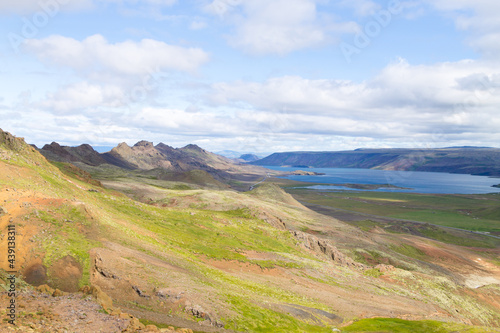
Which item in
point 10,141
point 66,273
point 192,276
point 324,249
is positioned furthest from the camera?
point 324,249

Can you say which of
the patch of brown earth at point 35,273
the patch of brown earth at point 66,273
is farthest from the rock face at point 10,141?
the patch of brown earth at point 66,273

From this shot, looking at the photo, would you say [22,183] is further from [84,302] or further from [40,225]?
[84,302]

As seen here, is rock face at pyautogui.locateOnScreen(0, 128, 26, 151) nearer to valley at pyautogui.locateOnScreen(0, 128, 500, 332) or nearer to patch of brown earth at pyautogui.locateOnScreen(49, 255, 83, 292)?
valley at pyautogui.locateOnScreen(0, 128, 500, 332)

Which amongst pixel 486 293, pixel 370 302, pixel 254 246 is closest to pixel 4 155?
pixel 254 246

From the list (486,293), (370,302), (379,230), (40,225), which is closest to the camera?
(40,225)

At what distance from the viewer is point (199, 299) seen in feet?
97.8

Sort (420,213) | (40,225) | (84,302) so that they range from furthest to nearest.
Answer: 1. (420,213)
2. (40,225)
3. (84,302)

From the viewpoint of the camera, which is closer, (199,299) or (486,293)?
(199,299)

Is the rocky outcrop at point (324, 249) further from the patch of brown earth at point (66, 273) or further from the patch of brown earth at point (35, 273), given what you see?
A: the patch of brown earth at point (35, 273)

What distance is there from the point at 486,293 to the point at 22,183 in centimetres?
9061

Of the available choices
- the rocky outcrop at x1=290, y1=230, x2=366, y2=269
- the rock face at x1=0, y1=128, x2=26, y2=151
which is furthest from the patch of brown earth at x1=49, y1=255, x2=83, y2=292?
the rocky outcrop at x1=290, y1=230, x2=366, y2=269

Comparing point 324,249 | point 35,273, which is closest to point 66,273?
point 35,273

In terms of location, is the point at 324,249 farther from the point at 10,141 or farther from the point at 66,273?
the point at 10,141

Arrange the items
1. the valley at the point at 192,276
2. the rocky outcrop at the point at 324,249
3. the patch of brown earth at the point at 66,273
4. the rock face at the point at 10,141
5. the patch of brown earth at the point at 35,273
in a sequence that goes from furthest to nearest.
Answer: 1. the rocky outcrop at the point at 324,249
2. the rock face at the point at 10,141
3. the patch of brown earth at the point at 66,273
4. the valley at the point at 192,276
5. the patch of brown earth at the point at 35,273
